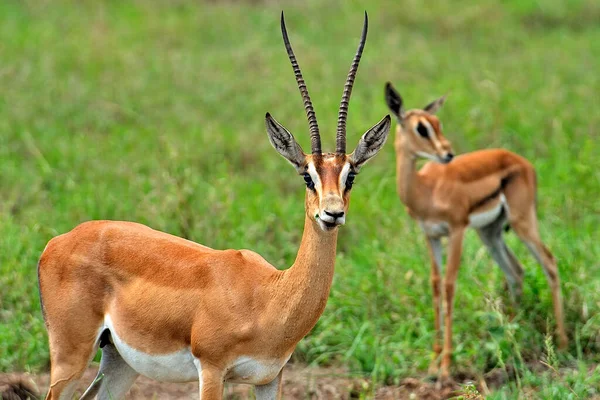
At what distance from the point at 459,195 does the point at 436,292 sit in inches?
26.3

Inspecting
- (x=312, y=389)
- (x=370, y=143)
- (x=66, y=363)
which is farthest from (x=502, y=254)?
(x=66, y=363)

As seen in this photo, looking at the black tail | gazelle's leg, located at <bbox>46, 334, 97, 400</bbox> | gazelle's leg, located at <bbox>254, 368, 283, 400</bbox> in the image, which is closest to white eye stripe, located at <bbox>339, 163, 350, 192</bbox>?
gazelle's leg, located at <bbox>254, 368, 283, 400</bbox>

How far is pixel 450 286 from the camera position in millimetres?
5645

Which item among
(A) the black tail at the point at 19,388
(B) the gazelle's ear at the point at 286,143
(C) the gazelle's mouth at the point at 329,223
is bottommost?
(A) the black tail at the point at 19,388

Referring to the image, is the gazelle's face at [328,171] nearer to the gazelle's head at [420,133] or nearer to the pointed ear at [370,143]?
the pointed ear at [370,143]

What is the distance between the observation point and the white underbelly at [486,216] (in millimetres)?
6039

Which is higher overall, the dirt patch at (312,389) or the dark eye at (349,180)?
the dark eye at (349,180)

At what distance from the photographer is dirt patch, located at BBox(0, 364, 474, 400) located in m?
4.94

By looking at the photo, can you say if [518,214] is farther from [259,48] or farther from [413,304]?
[259,48]

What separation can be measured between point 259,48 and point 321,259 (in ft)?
26.4

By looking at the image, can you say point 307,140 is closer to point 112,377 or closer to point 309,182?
point 112,377

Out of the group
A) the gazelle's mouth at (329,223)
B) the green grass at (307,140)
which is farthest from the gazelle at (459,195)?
the gazelle's mouth at (329,223)

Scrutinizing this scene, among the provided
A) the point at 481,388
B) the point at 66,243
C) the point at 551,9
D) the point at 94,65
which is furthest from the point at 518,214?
the point at 551,9

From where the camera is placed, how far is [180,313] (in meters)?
3.75
